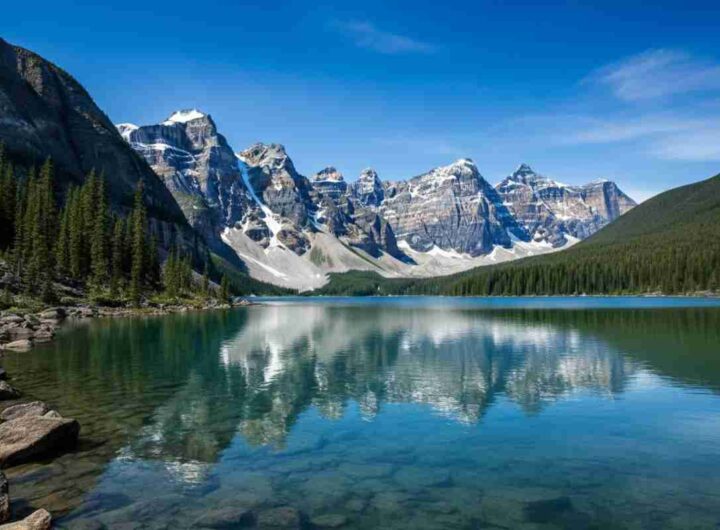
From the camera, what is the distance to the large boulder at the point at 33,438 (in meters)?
20.3

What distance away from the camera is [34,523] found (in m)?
14.0

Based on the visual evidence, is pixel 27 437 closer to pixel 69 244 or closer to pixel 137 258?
pixel 69 244

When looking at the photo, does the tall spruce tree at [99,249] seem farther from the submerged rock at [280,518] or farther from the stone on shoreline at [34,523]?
the submerged rock at [280,518]

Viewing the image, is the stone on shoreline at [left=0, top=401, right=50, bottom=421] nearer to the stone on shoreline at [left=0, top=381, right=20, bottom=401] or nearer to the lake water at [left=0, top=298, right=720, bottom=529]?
the lake water at [left=0, top=298, right=720, bottom=529]

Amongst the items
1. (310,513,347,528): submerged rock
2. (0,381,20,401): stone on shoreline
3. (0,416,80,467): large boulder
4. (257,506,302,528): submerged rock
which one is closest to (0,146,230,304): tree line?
(0,381,20,401): stone on shoreline

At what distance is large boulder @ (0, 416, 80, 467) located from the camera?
20266 mm

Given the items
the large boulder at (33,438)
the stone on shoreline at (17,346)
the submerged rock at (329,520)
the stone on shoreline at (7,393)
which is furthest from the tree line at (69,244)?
the submerged rock at (329,520)

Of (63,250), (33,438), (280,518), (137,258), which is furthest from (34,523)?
(137,258)

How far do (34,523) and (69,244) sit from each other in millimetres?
119700

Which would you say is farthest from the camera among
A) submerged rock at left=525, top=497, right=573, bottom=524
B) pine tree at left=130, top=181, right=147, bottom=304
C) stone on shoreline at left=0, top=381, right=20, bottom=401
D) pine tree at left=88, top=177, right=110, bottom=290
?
pine tree at left=130, top=181, right=147, bottom=304

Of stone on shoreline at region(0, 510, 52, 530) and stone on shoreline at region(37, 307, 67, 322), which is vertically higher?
stone on shoreline at region(37, 307, 67, 322)

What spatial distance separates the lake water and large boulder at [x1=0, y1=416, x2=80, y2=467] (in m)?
0.80

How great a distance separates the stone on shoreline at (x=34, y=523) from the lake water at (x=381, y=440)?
1230 mm

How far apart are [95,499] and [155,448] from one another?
594 cm
